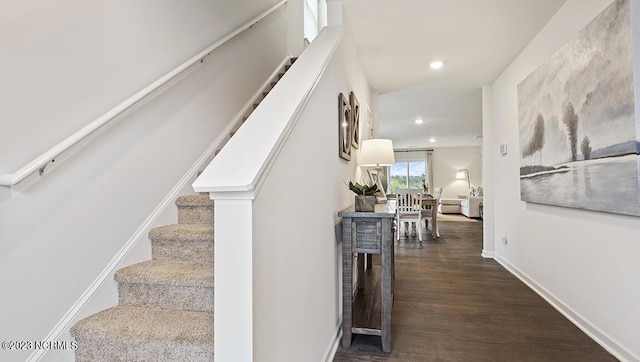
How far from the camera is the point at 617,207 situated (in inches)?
69.6

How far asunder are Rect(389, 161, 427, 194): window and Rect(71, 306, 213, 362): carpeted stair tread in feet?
37.0

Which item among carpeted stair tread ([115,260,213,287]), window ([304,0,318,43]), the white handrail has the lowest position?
carpeted stair tread ([115,260,213,287])

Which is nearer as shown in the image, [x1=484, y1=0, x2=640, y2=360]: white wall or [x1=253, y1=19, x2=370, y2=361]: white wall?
[x1=253, y1=19, x2=370, y2=361]: white wall

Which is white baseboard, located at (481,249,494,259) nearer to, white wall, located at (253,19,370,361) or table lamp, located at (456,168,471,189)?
white wall, located at (253,19,370,361)

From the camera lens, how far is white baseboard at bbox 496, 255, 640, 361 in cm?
177

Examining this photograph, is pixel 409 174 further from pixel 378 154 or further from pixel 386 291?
pixel 386 291

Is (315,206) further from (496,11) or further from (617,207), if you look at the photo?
(496,11)

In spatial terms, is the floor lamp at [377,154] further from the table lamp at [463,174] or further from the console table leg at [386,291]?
the table lamp at [463,174]

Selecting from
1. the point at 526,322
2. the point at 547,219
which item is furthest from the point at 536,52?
the point at 526,322

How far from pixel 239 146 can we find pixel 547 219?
9.34ft

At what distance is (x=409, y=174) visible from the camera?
1221 cm

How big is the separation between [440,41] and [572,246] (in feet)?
6.98

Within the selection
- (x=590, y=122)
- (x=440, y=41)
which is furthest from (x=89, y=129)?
(x=440, y=41)

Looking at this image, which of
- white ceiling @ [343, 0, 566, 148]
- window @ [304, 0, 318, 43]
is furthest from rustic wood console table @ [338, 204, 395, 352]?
window @ [304, 0, 318, 43]
